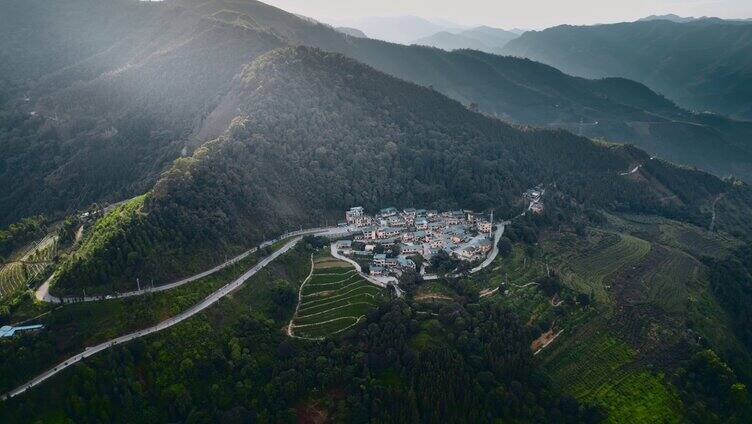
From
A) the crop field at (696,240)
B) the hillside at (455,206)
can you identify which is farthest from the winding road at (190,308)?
the crop field at (696,240)

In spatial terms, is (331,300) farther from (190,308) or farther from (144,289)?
(144,289)

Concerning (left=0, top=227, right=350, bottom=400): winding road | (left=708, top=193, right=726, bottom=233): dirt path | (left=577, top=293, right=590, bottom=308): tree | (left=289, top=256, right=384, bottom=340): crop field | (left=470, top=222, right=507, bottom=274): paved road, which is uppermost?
(left=0, top=227, right=350, bottom=400): winding road

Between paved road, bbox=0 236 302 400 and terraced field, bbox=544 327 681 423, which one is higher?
paved road, bbox=0 236 302 400

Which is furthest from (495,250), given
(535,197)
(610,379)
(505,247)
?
(535,197)

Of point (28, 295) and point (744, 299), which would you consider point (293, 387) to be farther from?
point (744, 299)

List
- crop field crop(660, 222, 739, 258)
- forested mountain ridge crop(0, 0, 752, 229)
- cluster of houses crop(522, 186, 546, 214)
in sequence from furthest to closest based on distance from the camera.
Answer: forested mountain ridge crop(0, 0, 752, 229) → cluster of houses crop(522, 186, 546, 214) → crop field crop(660, 222, 739, 258)

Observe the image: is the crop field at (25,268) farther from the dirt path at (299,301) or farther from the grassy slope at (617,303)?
the grassy slope at (617,303)

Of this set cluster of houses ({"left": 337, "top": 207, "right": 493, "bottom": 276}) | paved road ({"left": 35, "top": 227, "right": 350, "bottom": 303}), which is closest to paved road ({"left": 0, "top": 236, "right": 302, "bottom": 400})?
paved road ({"left": 35, "top": 227, "right": 350, "bottom": 303})

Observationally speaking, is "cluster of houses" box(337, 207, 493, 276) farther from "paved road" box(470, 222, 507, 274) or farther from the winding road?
the winding road
